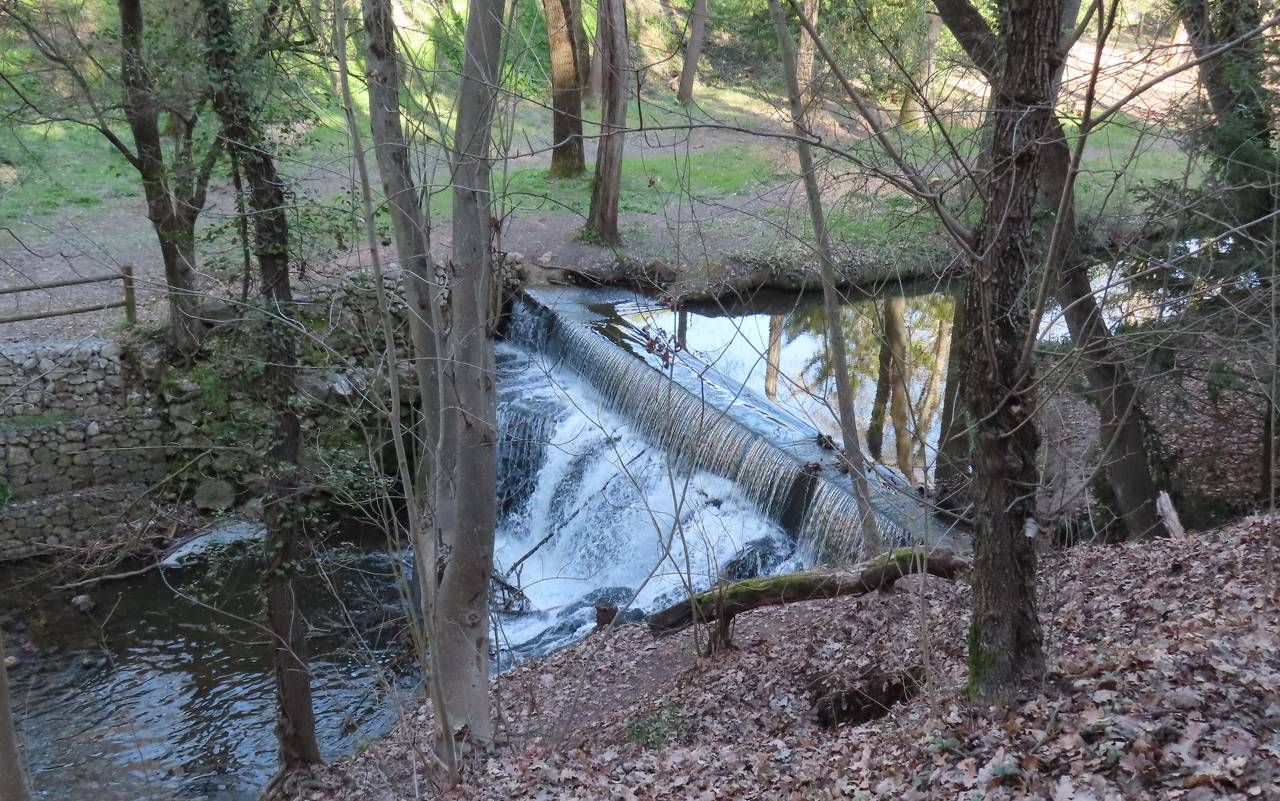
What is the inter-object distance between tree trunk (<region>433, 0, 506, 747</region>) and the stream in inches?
18.7

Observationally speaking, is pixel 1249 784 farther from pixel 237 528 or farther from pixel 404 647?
pixel 237 528

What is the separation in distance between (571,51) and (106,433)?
11401mm

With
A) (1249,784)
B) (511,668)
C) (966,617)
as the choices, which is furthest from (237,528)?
(1249,784)

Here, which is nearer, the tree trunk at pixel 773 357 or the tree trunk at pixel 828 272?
the tree trunk at pixel 828 272

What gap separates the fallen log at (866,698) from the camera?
18.2 feet

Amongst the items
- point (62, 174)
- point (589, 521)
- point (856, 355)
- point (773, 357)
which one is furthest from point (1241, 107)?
point (62, 174)

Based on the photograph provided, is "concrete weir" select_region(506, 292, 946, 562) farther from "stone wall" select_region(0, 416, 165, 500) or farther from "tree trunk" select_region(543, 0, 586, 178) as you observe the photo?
"stone wall" select_region(0, 416, 165, 500)

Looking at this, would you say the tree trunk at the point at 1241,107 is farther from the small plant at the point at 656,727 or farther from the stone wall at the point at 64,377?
the stone wall at the point at 64,377

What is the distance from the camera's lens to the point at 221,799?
25.2ft

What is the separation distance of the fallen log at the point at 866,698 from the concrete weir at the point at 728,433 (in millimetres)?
861

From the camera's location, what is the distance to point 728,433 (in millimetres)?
10227

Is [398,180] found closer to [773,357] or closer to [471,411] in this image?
[471,411]

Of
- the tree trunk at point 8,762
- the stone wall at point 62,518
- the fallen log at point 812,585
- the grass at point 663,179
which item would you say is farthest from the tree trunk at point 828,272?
the grass at point 663,179

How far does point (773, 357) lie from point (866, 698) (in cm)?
903
